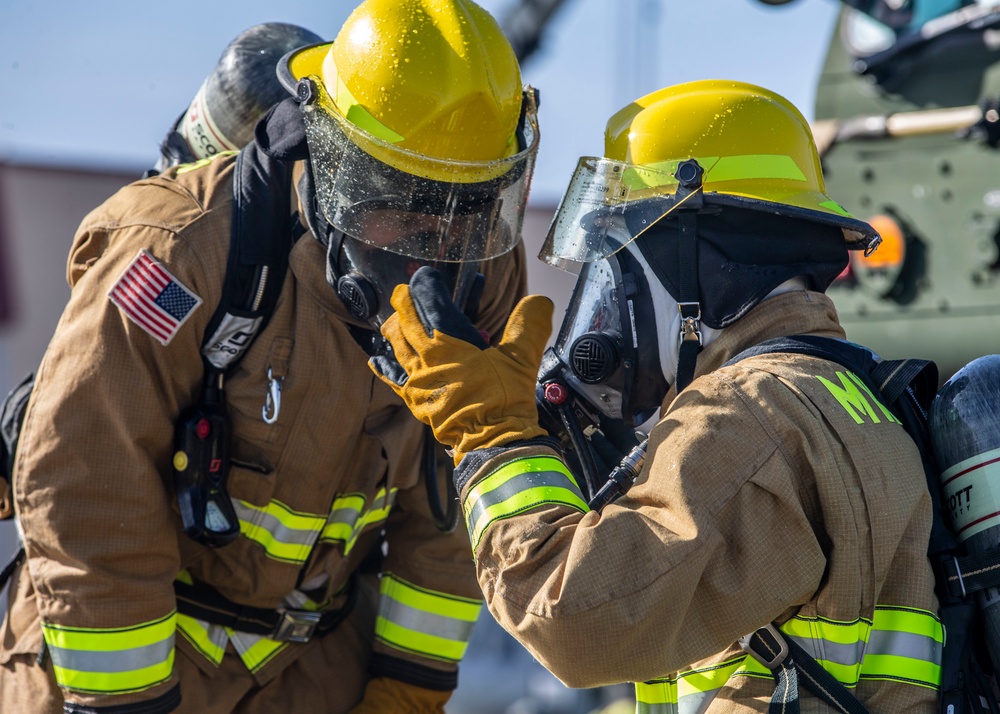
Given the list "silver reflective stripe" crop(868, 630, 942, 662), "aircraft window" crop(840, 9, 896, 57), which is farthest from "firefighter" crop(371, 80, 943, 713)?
"aircraft window" crop(840, 9, 896, 57)

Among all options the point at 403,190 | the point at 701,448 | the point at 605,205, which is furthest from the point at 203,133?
the point at 701,448

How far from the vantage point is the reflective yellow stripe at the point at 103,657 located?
215 cm

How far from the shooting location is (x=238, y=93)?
2617mm

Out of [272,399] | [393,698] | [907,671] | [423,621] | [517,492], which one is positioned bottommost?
[393,698]

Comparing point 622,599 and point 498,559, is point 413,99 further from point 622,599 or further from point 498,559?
point 622,599

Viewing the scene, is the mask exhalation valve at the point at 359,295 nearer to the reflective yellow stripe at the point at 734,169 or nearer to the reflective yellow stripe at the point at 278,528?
the reflective yellow stripe at the point at 278,528

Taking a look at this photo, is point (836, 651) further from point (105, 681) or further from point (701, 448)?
point (105, 681)

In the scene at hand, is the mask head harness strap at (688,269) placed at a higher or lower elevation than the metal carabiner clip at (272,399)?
higher

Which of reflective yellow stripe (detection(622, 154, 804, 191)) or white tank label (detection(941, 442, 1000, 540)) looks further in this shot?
reflective yellow stripe (detection(622, 154, 804, 191))

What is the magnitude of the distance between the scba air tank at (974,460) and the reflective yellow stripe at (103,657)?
1.49m

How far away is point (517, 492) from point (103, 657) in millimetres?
983

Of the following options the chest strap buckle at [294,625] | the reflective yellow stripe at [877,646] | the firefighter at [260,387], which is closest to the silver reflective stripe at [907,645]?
the reflective yellow stripe at [877,646]

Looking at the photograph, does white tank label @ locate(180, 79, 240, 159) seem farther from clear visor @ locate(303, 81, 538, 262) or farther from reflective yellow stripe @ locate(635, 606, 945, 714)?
reflective yellow stripe @ locate(635, 606, 945, 714)

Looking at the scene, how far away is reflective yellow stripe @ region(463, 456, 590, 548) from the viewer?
67.4 inches
